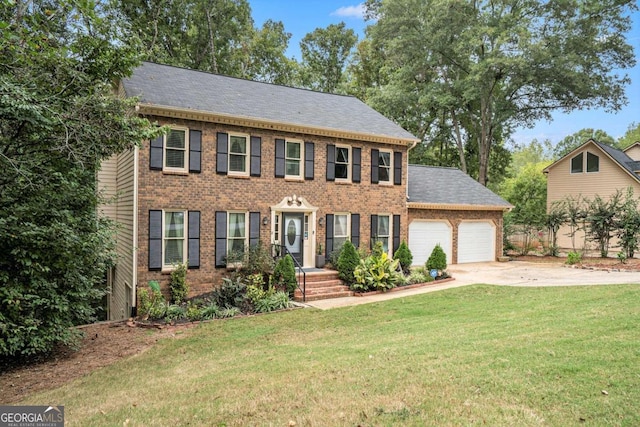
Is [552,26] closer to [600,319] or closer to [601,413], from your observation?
[600,319]

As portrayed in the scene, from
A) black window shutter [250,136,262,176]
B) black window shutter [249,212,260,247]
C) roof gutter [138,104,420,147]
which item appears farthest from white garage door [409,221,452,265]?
black window shutter [250,136,262,176]

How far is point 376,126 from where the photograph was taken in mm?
15516

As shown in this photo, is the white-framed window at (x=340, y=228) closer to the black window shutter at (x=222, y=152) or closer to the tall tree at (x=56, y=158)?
the black window shutter at (x=222, y=152)

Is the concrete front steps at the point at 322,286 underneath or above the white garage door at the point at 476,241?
underneath

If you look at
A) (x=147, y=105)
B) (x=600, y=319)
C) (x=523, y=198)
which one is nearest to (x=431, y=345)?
(x=600, y=319)

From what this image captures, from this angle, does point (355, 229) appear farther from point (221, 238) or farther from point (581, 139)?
point (581, 139)

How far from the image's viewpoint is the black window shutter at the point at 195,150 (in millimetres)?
11731

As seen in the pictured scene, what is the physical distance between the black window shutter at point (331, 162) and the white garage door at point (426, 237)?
4.62 meters

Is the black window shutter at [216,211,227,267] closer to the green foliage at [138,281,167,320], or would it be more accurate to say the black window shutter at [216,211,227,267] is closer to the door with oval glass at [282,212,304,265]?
the green foliage at [138,281,167,320]

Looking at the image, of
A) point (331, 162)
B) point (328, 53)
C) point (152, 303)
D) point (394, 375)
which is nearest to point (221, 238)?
point (152, 303)

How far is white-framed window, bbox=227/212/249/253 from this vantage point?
40.8 feet

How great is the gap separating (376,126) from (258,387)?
12.3 metres

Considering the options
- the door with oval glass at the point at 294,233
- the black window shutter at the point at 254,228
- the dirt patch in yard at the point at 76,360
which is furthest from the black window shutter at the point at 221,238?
the dirt patch in yard at the point at 76,360

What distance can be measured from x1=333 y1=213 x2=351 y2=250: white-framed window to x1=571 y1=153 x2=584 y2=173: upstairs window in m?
18.4
